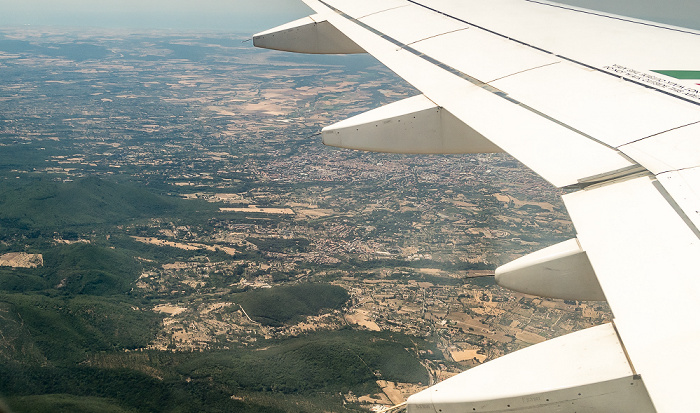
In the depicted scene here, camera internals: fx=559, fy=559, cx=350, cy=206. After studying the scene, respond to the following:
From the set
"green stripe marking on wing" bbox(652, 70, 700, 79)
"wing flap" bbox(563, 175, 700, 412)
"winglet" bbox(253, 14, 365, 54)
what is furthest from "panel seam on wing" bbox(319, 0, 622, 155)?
"green stripe marking on wing" bbox(652, 70, 700, 79)

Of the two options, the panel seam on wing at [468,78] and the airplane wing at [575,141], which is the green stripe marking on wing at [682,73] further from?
the panel seam on wing at [468,78]

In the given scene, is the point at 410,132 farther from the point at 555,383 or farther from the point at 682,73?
the point at 555,383

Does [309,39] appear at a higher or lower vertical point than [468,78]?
higher

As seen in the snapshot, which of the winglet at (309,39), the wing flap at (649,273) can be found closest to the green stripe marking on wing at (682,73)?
the wing flap at (649,273)

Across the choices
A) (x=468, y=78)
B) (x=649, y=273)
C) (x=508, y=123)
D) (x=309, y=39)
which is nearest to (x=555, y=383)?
(x=649, y=273)

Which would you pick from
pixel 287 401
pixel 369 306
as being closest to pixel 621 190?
pixel 287 401

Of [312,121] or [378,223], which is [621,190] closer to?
[378,223]

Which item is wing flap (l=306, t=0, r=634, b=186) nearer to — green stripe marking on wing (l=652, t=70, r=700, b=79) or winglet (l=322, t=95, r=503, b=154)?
winglet (l=322, t=95, r=503, b=154)
